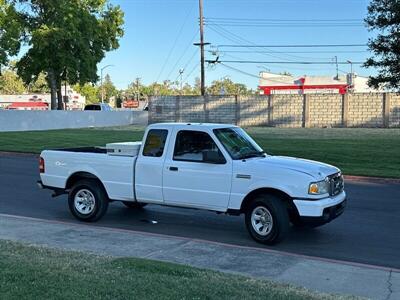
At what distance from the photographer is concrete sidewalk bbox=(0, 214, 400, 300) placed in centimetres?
598

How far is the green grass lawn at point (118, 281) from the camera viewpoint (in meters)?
4.88

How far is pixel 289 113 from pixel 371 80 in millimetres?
29802

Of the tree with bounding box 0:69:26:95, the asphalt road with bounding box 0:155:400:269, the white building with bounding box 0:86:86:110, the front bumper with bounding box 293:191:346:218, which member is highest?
the tree with bounding box 0:69:26:95

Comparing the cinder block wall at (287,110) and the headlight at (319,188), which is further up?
the cinder block wall at (287,110)

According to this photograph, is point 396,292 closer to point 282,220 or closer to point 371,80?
point 282,220

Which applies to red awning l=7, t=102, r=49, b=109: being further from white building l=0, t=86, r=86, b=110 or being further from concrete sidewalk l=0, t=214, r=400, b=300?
concrete sidewalk l=0, t=214, r=400, b=300

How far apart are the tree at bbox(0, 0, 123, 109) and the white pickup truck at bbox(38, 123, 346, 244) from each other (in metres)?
35.8

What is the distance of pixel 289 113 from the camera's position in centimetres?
4806

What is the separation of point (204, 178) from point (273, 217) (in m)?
1.19

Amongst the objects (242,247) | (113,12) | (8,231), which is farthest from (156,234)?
(113,12)

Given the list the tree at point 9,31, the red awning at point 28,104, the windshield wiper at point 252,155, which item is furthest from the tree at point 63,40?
the red awning at point 28,104

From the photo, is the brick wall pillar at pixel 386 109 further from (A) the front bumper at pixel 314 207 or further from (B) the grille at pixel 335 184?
(A) the front bumper at pixel 314 207

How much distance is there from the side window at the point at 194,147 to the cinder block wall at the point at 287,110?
38455 millimetres

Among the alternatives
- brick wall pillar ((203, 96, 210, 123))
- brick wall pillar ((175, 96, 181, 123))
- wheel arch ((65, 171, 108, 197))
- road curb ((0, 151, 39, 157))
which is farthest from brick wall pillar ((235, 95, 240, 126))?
wheel arch ((65, 171, 108, 197))
